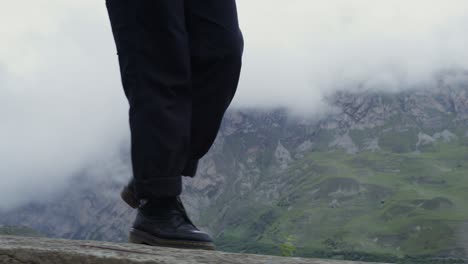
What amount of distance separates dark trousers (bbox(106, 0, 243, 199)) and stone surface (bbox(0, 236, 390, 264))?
955 mm

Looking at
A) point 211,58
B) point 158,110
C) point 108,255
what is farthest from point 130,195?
point 108,255

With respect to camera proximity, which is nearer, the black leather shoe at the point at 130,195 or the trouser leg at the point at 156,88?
the trouser leg at the point at 156,88

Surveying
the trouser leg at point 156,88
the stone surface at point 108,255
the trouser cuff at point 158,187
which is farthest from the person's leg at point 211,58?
the stone surface at point 108,255

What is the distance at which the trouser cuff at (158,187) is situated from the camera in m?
3.50

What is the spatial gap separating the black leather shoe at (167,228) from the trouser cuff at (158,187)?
8 cm

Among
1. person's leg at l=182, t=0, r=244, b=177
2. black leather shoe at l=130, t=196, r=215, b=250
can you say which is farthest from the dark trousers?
black leather shoe at l=130, t=196, r=215, b=250

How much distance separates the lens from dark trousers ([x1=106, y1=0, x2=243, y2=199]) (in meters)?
3.50

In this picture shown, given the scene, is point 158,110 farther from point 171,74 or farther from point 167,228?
point 167,228

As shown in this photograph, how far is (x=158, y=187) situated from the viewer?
11.5 feet

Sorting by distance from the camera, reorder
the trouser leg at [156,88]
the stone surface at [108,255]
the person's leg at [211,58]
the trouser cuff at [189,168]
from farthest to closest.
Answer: the trouser cuff at [189,168] → the person's leg at [211,58] → the trouser leg at [156,88] → the stone surface at [108,255]

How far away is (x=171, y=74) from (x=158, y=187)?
0.68 m

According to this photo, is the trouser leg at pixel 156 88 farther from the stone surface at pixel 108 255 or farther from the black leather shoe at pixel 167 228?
the stone surface at pixel 108 255

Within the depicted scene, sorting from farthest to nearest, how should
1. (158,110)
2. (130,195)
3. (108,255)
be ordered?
(130,195) → (158,110) → (108,255)

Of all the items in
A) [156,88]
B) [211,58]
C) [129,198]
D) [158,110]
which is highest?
[211,58]
